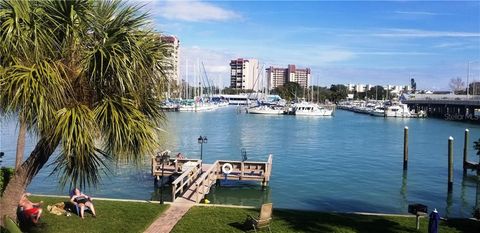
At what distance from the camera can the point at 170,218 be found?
53.4 ft

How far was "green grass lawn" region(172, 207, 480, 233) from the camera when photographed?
1516 centimetres

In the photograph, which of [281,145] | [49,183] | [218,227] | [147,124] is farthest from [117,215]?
[281,145]

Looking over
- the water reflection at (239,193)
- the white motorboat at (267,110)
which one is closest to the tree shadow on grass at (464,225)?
the water reflection at (239,193)

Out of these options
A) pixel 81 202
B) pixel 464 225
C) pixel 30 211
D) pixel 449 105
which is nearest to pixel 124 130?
pixel 30 211

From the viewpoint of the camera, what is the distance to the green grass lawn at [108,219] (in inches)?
558

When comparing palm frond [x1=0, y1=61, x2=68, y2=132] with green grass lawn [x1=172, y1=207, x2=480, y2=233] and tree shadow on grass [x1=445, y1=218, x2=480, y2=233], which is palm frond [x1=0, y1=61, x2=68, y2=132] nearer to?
green grass lawn [x1=172, y1=207, x2=480, y2=233]

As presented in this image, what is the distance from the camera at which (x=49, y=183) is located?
30203mm

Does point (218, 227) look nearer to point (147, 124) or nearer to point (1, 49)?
point (147, 124)

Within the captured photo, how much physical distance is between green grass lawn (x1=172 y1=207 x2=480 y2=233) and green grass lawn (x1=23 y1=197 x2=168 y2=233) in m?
1.25

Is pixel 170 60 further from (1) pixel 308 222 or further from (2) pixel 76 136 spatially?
(1) pixel 308 222

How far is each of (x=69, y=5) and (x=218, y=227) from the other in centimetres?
871

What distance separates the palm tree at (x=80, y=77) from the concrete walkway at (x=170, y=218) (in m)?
5.17

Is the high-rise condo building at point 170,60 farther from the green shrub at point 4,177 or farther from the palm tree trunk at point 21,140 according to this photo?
the green shrub at point 4,177

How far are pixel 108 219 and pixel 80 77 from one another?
7.37 meters
